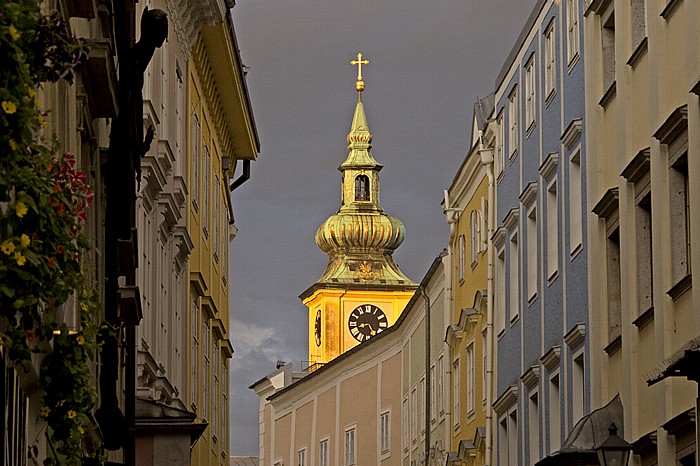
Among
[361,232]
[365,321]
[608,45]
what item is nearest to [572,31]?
[608,45]

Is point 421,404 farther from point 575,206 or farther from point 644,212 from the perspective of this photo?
point 644,212

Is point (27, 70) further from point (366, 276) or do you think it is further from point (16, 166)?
point (366, 276)

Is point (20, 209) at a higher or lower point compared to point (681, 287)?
lower

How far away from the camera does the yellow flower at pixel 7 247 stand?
699 cm

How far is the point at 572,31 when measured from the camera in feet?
92.0

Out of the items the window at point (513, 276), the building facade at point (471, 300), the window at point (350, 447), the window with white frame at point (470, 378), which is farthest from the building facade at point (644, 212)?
the window at point (350, 447)

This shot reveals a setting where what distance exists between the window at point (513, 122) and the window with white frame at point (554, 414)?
19.4 feet

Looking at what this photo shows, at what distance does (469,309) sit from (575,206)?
472 inches

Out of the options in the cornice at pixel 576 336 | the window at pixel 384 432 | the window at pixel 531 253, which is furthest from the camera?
the window at pixel 384 432

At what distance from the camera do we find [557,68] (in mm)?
29188

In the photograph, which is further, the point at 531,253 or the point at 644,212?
the point at 531,253

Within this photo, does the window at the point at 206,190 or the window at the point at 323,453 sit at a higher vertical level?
the window at the point at 206,190

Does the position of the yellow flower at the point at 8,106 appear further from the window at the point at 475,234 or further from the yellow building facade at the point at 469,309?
the window at the point at 475,234

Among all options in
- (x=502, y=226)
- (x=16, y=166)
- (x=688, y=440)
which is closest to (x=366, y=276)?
(x=502, y=226)
